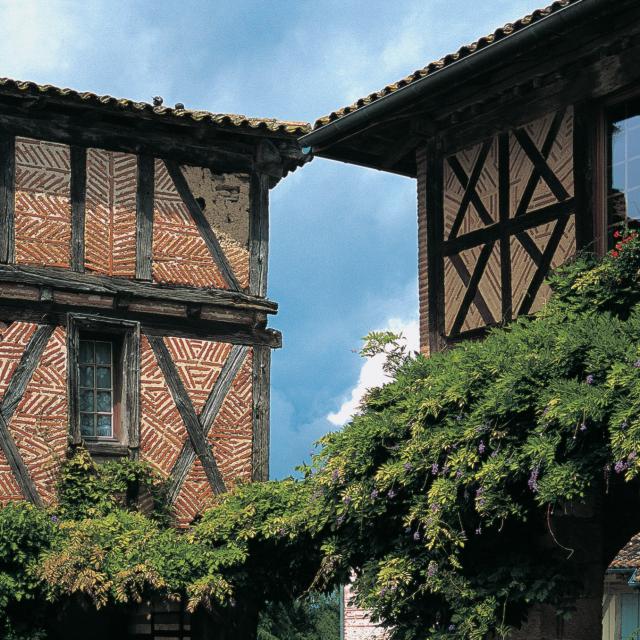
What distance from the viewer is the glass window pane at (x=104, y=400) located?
1586 cm

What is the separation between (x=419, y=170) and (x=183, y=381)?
4.80 metres

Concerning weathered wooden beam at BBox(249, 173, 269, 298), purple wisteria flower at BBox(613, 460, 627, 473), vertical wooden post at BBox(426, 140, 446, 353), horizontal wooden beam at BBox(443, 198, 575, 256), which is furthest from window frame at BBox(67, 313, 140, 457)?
purple wisteria flower at BBox(613, 460, 627, 473)

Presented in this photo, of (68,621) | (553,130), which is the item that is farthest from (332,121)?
(68,621)

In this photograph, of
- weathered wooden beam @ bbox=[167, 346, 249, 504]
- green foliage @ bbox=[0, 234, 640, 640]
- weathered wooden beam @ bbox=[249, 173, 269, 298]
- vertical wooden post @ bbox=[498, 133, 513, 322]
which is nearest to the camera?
green foliage @ bbox=[0, 234, 640, 640]

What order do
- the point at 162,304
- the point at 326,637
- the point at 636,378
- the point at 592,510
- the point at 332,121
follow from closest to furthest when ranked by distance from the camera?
the point at 636,378 < the point at 592,510 < the point at 332,121 < the point at 162,304 < the point at 326,637

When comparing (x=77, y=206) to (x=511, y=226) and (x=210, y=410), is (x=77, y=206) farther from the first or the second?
(x=511, y=226)

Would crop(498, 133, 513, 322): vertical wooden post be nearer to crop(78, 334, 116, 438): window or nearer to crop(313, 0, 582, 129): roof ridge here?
crop(313, 0, 582, 129): roof ridge

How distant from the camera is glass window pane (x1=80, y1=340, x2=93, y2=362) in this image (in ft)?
52.1

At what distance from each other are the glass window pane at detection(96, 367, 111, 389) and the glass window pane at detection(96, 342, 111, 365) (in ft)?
0.29

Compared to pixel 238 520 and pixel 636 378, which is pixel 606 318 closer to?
pixel 636 378

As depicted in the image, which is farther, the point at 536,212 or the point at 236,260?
the point at 236,260

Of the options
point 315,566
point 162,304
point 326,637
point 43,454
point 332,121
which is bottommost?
point 326,637

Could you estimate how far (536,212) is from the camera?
1158 centimetres

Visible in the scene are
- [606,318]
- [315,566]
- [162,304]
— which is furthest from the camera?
[162,304]
